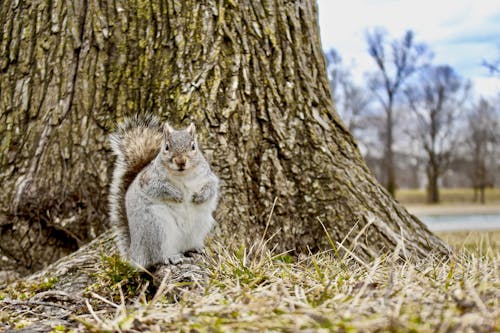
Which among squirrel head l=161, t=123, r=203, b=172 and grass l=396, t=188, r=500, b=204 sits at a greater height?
squirrel head l=161, t=123, r=203, b=172

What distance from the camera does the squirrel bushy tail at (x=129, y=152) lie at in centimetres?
264

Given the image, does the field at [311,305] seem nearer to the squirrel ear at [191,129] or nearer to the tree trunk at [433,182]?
the squirrel ear at [191,129]

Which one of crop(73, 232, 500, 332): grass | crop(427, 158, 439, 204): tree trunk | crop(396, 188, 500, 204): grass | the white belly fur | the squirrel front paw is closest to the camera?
crop(73, 232, 500, 332): grass

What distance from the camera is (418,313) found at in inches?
54.5

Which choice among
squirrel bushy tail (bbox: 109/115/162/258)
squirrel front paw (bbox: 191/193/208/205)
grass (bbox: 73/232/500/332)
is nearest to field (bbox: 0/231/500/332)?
grass (bbox: 73/232/500/332)

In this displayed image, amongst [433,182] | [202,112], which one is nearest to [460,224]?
[202,112]

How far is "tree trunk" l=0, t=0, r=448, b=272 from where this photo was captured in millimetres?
2744

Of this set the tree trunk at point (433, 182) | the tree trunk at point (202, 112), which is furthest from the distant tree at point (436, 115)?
the tree trunk at point (202, 112)

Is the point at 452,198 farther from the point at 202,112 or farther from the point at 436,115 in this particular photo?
the point at 202,112

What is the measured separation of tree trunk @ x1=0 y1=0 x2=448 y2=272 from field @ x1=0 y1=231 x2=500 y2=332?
0.69 m

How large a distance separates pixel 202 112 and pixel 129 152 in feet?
1.30

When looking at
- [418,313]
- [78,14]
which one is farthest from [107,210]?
[418,313]

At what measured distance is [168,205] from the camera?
240cm

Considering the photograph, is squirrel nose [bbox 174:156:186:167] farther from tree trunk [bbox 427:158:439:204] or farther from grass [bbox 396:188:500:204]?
grass [bbox 396:188:500:204]
